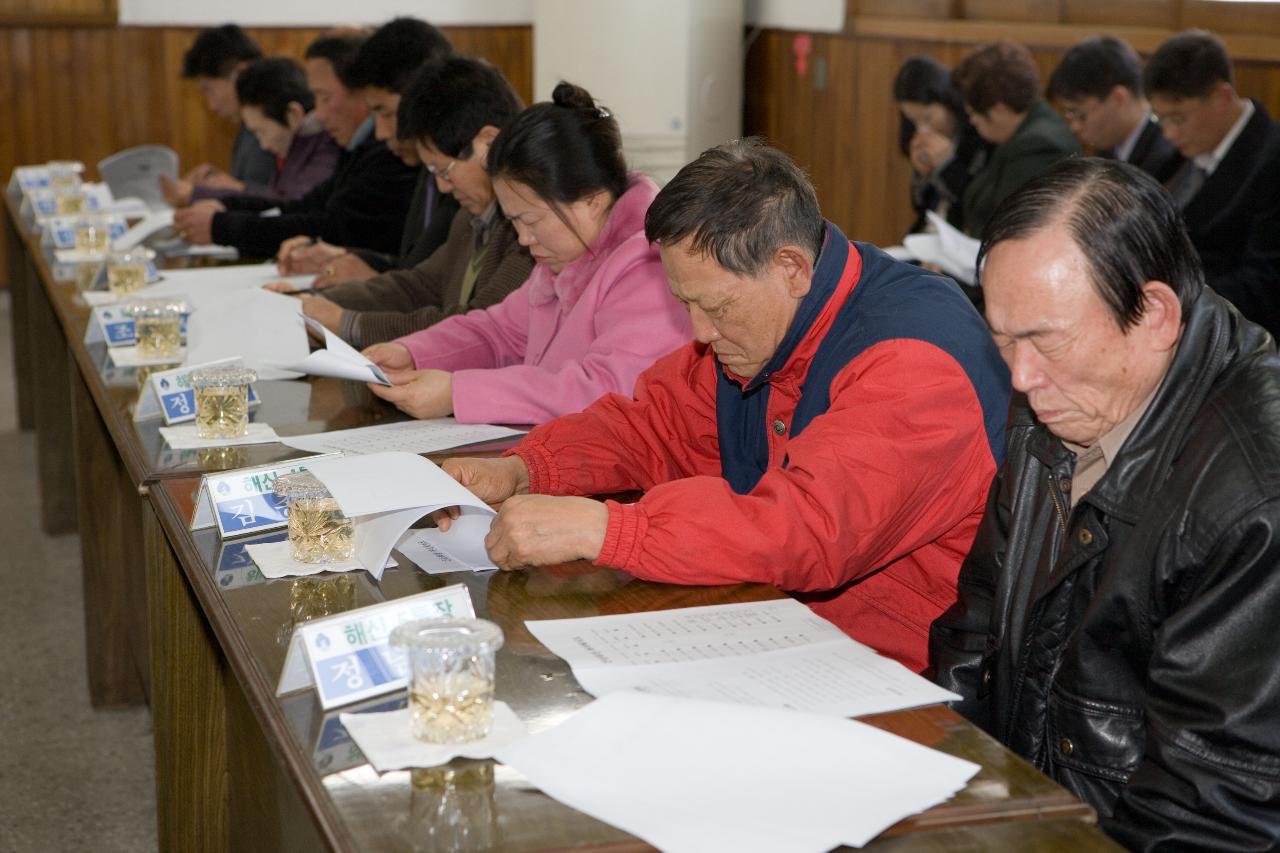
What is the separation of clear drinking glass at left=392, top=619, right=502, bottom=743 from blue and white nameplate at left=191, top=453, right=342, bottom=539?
2.00 ft

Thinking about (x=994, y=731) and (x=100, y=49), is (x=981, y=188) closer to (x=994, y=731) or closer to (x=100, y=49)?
(x=994, y=731)

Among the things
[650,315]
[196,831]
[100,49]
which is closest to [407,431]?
[650,315]

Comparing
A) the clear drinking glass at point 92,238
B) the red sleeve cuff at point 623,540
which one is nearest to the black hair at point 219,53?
the clear drinking glass at point 92,238

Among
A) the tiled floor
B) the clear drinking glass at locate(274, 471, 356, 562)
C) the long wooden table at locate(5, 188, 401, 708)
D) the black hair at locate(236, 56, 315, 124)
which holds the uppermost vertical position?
the black hair at locate(236, 56, 315, 124)

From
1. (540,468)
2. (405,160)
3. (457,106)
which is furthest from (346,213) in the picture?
(540,468)

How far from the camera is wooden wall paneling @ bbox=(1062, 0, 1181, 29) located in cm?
489

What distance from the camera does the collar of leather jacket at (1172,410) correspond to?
135cm

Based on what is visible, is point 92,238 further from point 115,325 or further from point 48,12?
point 48,12

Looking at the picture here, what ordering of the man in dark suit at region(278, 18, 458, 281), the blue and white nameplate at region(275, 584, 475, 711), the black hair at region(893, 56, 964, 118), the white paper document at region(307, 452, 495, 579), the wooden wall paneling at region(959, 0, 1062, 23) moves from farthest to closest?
the wooden wall paneling at region(959, 0, 1062, 23)
the black hair at region(893, 56, 964, 118)
the man in dark suit at region(278, 18, 458, 281)
the white paper document at region(307, 452, 495, 579)
the blue and white nameplate at region(275, 584, 475, 711)

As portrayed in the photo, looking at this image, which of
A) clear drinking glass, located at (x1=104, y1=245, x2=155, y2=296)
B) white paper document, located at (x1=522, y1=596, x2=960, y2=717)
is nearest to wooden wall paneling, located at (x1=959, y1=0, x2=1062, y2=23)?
clear drinking glass, located at (x1=104, y1=245, x2=155, y2=296)

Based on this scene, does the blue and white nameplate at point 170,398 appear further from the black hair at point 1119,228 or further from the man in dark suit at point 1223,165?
the man in dark suit at point 1223,165

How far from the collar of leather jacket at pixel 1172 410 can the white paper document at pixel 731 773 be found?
32 centimetres

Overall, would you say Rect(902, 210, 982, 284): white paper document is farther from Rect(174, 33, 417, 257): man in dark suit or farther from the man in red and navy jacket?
the man in red and navy jacket

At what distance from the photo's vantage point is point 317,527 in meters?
1.65
